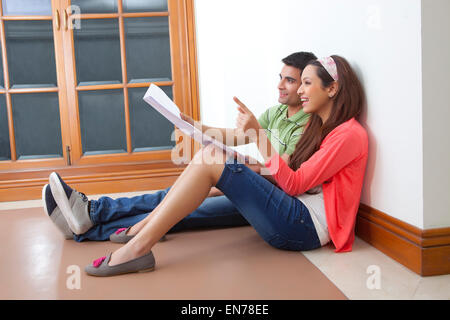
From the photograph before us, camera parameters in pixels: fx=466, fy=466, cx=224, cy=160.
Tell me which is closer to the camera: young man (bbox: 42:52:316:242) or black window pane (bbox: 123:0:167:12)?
young man (bbox: 42:52:316:242)

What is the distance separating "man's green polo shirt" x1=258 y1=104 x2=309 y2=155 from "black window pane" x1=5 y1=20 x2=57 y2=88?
74.9 inches

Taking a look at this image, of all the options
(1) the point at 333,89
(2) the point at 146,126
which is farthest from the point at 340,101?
(2) the point at 146,126

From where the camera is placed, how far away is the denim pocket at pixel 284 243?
1.75m

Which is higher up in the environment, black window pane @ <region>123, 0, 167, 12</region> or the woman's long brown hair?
black window pane @ <region>123, 0, 167, 12</region>

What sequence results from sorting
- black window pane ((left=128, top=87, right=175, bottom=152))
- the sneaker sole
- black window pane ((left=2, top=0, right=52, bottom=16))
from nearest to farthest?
the sneaker sole < black window pane ((left=2, top=0, right=52, bottom=16)) < black window pane ((left=128, top=87, right=175, bottom=152))

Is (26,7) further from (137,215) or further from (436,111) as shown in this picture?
(436,111)

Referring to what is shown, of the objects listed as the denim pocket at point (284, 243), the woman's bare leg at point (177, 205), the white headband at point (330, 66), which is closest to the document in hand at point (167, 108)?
the woman's bare leg at point (177, 205)

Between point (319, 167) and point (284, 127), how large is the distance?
0.47 m

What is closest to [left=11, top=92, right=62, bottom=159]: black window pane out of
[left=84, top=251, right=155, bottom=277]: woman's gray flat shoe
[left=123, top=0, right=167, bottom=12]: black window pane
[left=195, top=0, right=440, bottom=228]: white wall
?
[left=123, top=0, right=167, bottom=12]: black window pane

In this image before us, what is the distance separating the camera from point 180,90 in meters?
3.48

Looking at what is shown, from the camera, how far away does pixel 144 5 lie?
3.42m

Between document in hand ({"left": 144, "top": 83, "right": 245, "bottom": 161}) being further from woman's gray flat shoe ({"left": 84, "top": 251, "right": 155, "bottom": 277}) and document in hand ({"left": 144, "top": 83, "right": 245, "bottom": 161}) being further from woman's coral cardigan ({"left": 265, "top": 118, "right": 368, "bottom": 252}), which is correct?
woman's gray flat shoe ({"left": 84, "top": 251, "right": 155, "bottom": 277})

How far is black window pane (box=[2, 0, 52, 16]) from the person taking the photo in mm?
3258
